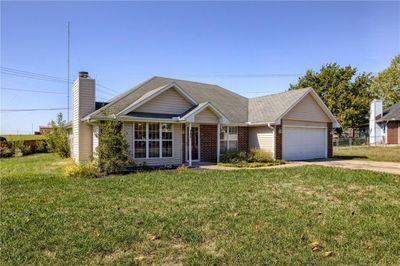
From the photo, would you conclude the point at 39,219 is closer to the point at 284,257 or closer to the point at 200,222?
the point at 200,222

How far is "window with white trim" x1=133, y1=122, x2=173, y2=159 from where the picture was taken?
50.8 ft

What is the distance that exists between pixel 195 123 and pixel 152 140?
272cm

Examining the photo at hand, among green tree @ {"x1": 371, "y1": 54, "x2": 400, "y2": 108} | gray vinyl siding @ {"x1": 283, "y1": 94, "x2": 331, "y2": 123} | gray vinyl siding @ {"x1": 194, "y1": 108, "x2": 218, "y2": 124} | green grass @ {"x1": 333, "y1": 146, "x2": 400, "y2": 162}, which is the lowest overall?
green grass @ {"x1": 333, "y1": 146, "x2": 400, "y2": 162}

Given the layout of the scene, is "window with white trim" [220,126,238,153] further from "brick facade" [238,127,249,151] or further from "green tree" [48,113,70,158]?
"green tree" [48,113,70,158]

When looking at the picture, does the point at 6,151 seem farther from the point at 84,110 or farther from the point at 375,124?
the point at 375,124

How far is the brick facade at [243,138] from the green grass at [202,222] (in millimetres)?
9802

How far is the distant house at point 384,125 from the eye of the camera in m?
35.5

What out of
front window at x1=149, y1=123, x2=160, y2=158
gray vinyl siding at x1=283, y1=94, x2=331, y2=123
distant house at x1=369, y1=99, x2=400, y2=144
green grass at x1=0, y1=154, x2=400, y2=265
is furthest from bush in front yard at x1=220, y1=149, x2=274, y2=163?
distant house at x1=369, y1=99, x2=400, y2=144

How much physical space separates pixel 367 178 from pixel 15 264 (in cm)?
1077

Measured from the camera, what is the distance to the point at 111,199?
7.93 meters

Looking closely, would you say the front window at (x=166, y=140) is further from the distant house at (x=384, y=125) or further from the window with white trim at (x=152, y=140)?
the distant house at (x=384, y=125)

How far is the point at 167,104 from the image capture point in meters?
16.8

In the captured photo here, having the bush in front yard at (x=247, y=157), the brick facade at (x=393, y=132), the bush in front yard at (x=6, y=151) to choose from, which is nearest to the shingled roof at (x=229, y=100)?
the bush in front yard at (x=247, y=157)

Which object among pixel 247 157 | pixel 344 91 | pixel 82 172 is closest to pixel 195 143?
pixel 247 157
